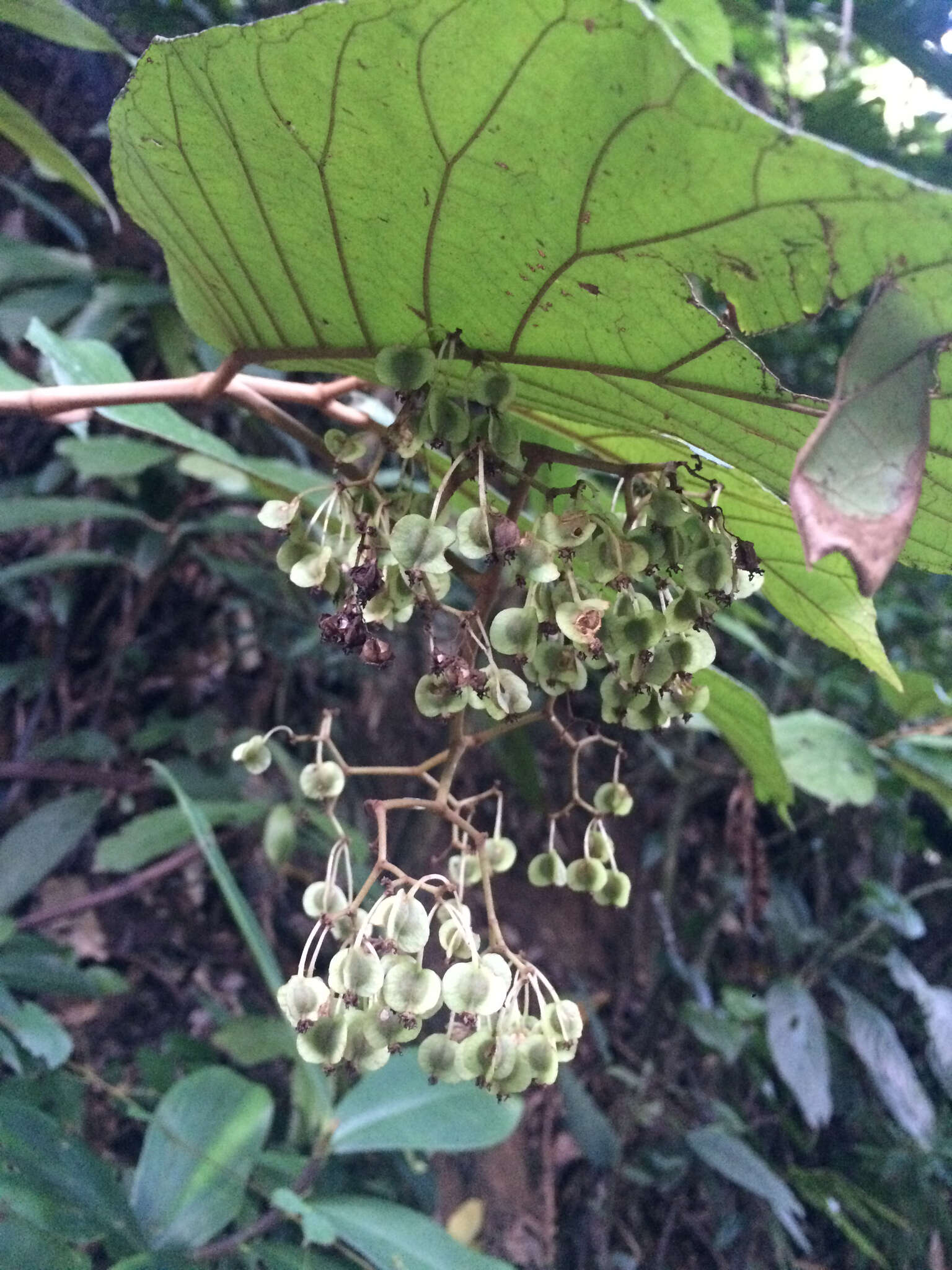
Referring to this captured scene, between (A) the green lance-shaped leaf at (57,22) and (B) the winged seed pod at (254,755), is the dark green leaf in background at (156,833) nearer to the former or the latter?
(B) the winged seed pod at (254,755)

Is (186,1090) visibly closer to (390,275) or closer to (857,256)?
(390,275)

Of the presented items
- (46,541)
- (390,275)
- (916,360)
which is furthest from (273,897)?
(916,360)

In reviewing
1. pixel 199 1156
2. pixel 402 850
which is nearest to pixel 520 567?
pixel 199 1156

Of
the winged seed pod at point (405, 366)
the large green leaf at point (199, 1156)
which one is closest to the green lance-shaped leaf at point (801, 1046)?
the large green leaf at point (199, 1156)

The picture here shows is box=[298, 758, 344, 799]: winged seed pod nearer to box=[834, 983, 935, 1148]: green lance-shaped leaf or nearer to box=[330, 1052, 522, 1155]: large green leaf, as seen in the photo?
box=[330, 1052, 522, 1155]: large green leaf

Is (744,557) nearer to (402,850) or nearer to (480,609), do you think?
(480,609)

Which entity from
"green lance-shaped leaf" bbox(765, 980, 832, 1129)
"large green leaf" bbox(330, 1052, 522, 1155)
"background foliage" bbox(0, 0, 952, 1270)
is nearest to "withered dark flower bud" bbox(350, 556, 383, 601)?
"background foliage" bbox(0, 0, 952, 1270)
